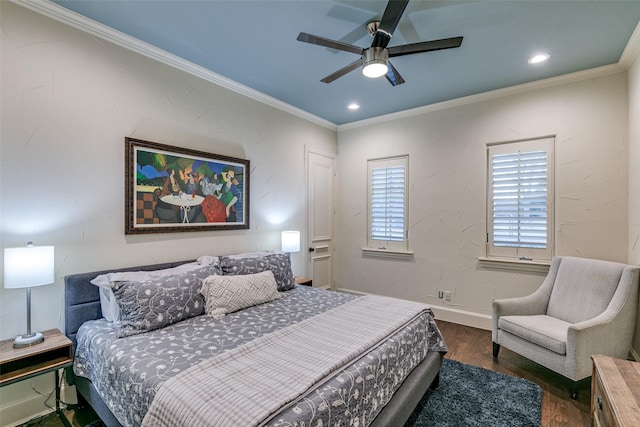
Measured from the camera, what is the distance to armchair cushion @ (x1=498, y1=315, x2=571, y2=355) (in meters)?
Answer: 2.39

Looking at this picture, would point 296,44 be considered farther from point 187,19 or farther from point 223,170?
point 223,170

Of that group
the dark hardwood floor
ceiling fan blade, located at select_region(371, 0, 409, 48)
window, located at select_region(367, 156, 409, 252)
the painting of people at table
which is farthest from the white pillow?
window, located at select_region(367, 156, 409, 252)

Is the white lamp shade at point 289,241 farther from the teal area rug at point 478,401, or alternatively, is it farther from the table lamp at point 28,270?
the table lamp at point 28,270

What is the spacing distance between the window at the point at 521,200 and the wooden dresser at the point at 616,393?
6.20ft

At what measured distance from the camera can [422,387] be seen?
2.05 m

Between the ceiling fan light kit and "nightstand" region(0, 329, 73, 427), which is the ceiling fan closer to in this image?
the ceiling fan light kit

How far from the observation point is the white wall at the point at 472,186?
3.00 m

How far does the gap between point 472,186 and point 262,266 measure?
2780 mm

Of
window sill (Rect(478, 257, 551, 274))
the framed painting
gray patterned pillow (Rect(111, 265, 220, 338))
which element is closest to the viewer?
gray patterned pillow (Rect(111, 265, 220, 338))

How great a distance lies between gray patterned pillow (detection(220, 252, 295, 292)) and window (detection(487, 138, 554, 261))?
251 cm

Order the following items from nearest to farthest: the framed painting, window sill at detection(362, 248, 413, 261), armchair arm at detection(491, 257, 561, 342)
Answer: the framed painting → armchair arm at detection(491, 257, 561, 342) → window sill at detection(362, 248, 413, 261)

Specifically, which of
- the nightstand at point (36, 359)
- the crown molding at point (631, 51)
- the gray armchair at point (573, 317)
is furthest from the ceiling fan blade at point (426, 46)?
the nightstand at point (36, 359)

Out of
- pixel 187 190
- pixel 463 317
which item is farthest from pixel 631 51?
pixel 187 190

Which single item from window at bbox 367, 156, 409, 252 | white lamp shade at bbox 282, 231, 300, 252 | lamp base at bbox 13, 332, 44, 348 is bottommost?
lamp base at bbox 13, 332, 44, 348
